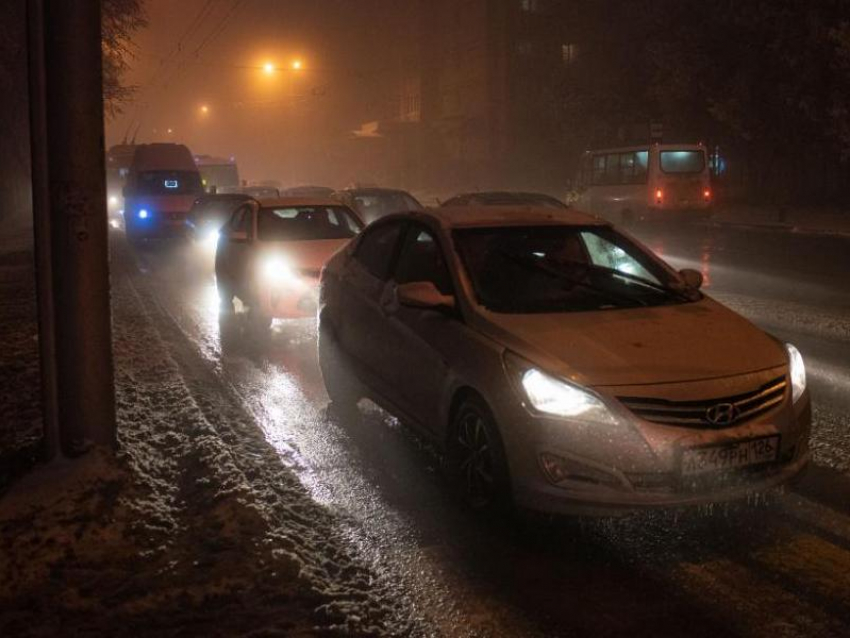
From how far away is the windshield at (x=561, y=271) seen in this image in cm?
569

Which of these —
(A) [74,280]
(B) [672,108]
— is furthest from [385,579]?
(B) [672,108]

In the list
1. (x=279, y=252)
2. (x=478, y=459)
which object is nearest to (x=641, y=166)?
(x=279, y=252)

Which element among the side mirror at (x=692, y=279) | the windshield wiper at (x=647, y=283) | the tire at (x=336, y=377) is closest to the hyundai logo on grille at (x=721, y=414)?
the windshield wiper at (x=647, y=283)

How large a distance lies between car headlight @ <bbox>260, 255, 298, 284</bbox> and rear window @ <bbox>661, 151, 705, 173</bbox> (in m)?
19.6

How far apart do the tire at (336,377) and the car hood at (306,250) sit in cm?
304

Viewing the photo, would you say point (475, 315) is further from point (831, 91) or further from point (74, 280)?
point (831, 91)

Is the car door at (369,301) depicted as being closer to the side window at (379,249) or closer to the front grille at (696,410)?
the side window at (379,249)

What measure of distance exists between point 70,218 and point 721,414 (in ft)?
11.7

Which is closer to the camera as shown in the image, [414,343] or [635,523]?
[635,523]

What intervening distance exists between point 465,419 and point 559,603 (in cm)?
132

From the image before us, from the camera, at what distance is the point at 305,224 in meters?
12.0

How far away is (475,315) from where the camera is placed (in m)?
5.39

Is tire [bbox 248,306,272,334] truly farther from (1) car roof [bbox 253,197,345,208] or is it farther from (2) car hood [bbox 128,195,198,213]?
(2) car hood [bbox 128,195,198,213]

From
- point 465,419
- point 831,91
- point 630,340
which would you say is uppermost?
point 831,91
